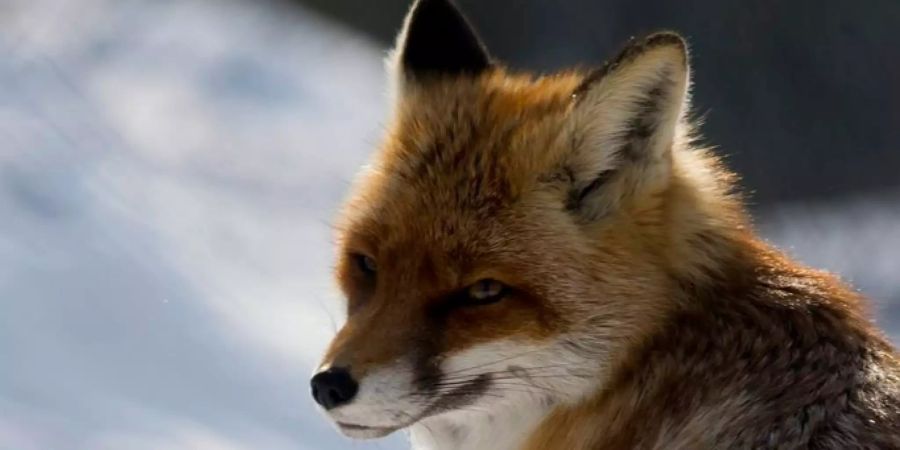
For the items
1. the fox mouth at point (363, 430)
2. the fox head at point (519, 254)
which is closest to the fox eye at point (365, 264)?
the fox head at point (519, 254)

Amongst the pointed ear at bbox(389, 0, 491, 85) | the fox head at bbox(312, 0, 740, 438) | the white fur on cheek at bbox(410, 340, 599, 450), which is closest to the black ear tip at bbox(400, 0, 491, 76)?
the pointed ear at bbox(389, 0, 491, 85)

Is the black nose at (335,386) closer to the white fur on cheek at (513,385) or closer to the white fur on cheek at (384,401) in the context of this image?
the white fur on cheek at (384,401)

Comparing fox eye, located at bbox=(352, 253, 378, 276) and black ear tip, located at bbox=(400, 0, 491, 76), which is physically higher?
black ear tip, located at bbox=(400, 0, 491, 76)

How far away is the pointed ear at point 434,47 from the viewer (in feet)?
10.00

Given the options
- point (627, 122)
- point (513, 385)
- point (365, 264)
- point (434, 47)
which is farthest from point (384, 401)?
Result: point (434, 47)

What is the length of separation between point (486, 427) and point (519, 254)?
426 millimetres

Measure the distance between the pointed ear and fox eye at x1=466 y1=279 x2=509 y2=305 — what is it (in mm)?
780

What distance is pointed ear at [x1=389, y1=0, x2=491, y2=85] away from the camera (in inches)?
120

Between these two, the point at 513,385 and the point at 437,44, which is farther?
the point at 437,44

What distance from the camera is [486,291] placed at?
2467 millimetres

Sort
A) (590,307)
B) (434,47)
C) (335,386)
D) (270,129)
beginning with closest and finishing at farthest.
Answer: (335,386) → (590,307) → (434,47) → (270,129)

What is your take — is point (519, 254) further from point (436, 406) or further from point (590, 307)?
point (436, 406)

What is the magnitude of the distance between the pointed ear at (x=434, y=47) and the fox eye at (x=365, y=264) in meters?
0.58

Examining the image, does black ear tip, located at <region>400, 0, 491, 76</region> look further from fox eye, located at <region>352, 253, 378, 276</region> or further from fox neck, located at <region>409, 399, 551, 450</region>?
fox neck, located at <region>409, 399, 551, 450</region>
